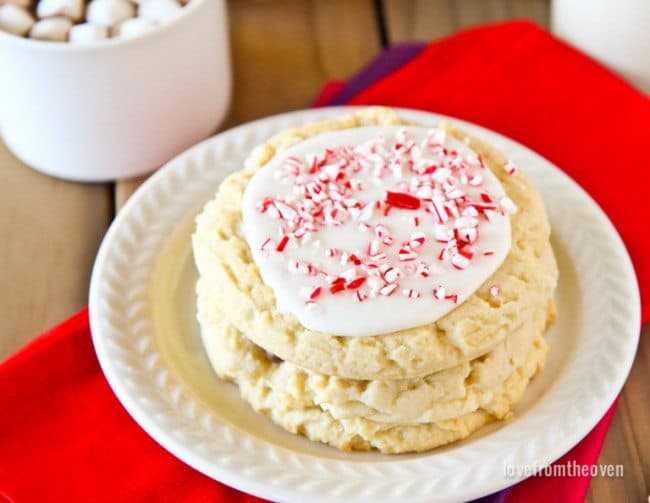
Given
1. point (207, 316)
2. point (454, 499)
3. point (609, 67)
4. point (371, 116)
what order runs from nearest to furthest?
point (454, 499), point (207, 316), point (371, 116), point (609, 67)

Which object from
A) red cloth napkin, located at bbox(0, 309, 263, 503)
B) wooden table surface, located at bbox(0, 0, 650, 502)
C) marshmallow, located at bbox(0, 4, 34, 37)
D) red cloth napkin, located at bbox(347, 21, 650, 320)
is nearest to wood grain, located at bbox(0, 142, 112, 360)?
wooden table surface, located at bbox(0, 0, 650, 502)

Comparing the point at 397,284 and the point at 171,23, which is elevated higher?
the point at 171,23

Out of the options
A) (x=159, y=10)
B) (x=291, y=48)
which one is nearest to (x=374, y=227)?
(x=159, y=10)

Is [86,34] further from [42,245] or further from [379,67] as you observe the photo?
[379,67]

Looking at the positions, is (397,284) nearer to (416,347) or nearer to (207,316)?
(416,347)

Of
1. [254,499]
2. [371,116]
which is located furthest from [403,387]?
[371,116]

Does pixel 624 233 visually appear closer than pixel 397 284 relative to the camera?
No
